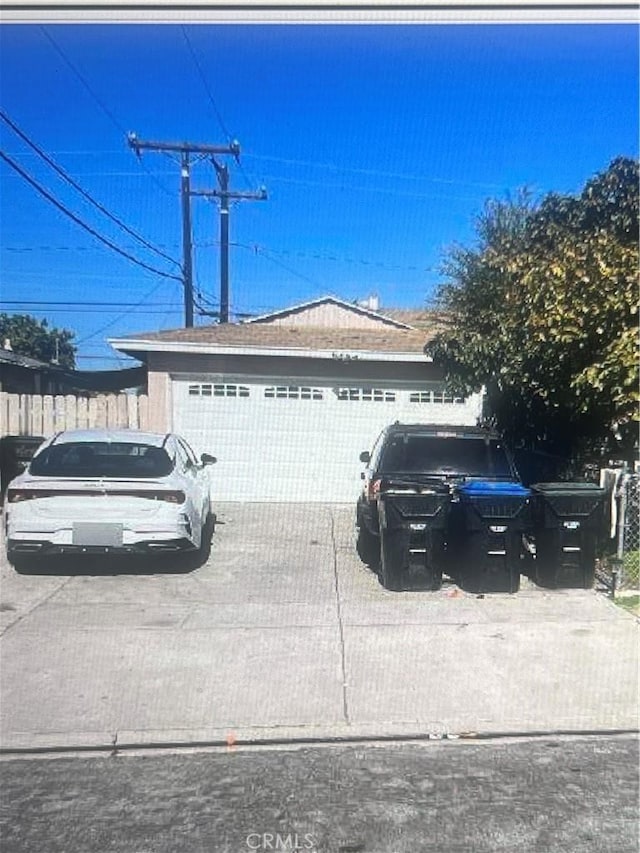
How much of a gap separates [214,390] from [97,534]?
560 cm

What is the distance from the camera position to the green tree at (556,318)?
7176 millimetres

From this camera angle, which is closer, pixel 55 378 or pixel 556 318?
pixel 556 318

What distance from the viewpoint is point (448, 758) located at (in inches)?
143

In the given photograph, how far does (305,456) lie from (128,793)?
29.4 ft

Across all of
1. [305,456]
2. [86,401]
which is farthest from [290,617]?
[86,401]

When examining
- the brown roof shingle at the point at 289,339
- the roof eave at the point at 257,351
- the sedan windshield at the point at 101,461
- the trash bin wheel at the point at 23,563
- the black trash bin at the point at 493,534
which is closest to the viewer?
the black trash bin at the point at 493,534

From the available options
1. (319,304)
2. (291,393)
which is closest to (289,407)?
(291,393)

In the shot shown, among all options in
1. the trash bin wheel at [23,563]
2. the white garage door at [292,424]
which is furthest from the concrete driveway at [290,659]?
the white garage door at [292,424]

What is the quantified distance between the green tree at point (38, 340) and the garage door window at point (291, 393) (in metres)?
15.0

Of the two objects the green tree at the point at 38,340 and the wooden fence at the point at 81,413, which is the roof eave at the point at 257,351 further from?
the green tree at the point at 38,340

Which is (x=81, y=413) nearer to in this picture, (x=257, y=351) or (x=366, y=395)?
(x=257, y=351)

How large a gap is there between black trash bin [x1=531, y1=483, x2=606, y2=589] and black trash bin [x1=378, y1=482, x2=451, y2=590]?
997mm

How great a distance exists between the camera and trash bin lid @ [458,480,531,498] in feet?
21.7

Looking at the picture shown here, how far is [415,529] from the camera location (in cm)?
667
